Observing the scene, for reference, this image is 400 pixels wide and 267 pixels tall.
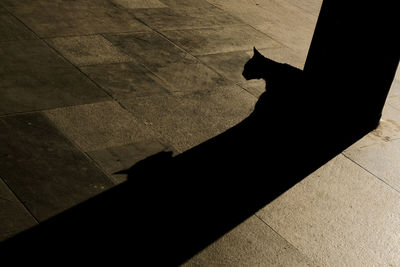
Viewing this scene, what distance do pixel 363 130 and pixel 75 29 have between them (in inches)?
164

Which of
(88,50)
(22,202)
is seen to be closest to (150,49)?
(88,50)

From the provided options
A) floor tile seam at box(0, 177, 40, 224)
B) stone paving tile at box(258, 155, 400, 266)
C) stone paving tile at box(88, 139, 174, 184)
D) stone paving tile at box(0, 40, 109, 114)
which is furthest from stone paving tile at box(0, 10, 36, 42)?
stone paving tile at box(258, 155, 400, 266)

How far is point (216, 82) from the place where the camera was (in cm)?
718

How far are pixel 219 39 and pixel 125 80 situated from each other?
2283mm

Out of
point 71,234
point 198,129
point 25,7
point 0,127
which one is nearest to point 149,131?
point 198,129

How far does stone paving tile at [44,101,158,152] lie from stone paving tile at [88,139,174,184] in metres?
0.08

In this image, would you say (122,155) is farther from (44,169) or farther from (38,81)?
(38,81)

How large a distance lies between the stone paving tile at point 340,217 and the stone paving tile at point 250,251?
10 centimetres

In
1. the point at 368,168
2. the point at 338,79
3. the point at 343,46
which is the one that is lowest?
the point at 368,168

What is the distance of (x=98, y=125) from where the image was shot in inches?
225

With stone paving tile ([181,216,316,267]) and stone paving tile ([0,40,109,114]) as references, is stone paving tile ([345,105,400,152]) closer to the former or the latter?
stone paving tile ([181,216,316,267])

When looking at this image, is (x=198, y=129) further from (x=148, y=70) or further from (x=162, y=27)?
(x=162, y=27)

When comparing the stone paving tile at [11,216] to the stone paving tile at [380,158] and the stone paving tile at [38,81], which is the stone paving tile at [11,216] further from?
the stone paving tile at [380,158]

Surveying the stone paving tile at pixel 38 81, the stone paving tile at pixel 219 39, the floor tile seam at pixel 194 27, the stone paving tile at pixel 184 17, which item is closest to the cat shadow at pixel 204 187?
the stone paving tile at pixel 38 81
